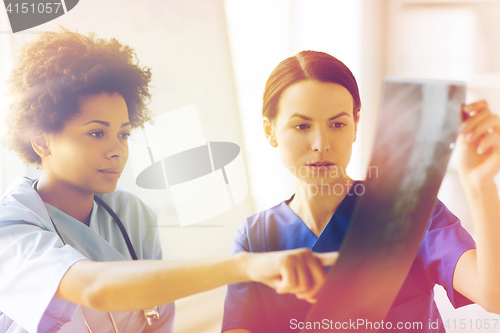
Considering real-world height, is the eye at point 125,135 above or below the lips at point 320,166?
above

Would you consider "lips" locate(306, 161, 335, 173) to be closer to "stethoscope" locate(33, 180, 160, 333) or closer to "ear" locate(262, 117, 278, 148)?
"ear" locate(262, 117, 278, 148)

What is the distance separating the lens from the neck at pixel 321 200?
16.4 inches

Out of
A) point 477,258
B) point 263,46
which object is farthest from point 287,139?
point 477,258

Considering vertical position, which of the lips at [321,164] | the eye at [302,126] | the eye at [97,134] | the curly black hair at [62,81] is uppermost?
the curly black hair at [62,81]

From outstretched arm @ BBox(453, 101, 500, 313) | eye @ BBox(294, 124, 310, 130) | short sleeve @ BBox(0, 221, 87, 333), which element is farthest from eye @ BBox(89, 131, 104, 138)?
outstretched arm @ BBox(453, 101, 500, 313)

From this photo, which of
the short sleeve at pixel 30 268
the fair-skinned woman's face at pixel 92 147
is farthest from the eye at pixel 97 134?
the short sleeve at pixel 30 268

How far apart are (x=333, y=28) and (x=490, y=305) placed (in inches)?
13.6

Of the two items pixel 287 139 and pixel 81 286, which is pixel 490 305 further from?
pixel 81 286

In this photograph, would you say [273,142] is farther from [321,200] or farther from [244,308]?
[244,308]

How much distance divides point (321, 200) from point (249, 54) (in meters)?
0.19

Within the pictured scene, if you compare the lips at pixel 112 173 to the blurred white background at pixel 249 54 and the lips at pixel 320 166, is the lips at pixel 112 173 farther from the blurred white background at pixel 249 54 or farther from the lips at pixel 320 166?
the lips at pixel 320 166

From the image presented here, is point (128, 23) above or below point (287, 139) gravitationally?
above

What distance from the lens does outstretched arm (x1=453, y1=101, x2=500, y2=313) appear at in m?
0.36

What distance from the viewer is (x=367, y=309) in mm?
396
